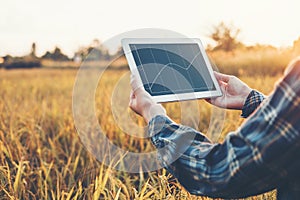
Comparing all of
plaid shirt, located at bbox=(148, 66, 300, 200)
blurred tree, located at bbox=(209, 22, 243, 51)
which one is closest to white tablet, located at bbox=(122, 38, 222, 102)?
plaid shirt, located at bbox=(148, 66, 300, 200)

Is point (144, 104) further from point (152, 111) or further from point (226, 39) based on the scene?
point (226, 39)

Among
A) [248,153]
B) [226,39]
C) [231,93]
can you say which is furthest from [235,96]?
[226,39]

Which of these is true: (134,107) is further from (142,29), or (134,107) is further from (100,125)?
(100,125)

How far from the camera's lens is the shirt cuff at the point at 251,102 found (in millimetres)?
1336

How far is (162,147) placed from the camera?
3.12 ft

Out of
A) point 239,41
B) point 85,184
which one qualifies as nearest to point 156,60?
point 85,184

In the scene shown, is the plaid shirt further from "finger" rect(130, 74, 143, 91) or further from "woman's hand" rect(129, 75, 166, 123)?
"finger" rect(130, 74, 143, 91)

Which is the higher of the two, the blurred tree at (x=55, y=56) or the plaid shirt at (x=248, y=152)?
the plaid shirt at (x=248, y=152)

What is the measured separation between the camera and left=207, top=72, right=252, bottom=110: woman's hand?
1392 mm

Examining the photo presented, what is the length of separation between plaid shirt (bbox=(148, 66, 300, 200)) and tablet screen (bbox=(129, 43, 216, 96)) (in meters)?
0.25

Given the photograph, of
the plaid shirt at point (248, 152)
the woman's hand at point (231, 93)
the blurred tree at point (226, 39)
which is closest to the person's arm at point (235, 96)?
the woman's hand at point (231, 93)

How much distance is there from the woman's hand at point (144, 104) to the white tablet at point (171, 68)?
1.0 inches

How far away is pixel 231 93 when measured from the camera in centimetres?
142

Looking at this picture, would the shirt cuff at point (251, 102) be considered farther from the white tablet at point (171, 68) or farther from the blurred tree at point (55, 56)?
the blurred tree at point (55, 56)
